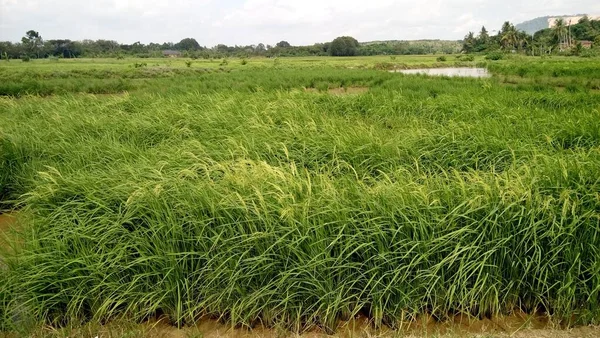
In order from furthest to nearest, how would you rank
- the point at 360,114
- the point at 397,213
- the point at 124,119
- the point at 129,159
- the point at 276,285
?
the point at 360,114, the point at 124,119, the point at 129,159, the point at 397,213, the point at 276,285

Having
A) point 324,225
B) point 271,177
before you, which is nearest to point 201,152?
point 271,177

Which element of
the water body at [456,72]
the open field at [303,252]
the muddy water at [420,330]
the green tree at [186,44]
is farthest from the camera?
the green tree at [186,44]

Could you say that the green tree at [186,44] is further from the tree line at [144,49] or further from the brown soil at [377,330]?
the brown soil at [377,330]

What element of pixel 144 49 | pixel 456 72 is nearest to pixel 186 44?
pixel 144 49

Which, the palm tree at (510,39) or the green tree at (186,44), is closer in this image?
the palm tree at (510,39)

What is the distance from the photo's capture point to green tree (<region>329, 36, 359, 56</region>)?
3123 inches

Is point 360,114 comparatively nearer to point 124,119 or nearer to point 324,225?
point 124,119

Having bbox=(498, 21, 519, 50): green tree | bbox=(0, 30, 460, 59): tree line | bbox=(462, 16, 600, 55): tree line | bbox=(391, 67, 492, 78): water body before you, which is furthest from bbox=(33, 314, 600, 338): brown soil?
bbox=(498, 21, 519, 50): green tree

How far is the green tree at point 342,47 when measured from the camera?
7931cm

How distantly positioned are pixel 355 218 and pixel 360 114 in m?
6.50

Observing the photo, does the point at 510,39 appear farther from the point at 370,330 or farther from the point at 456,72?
the point at 370,330

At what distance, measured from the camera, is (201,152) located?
4.97 m

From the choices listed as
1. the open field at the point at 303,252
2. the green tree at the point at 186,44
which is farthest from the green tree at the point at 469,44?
the open field at the point at 303,252

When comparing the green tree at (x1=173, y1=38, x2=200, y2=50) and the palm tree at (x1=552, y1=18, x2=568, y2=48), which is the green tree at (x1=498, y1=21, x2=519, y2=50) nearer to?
the palm tree at (x1=552, y1=18, x2=568, y2=48)
